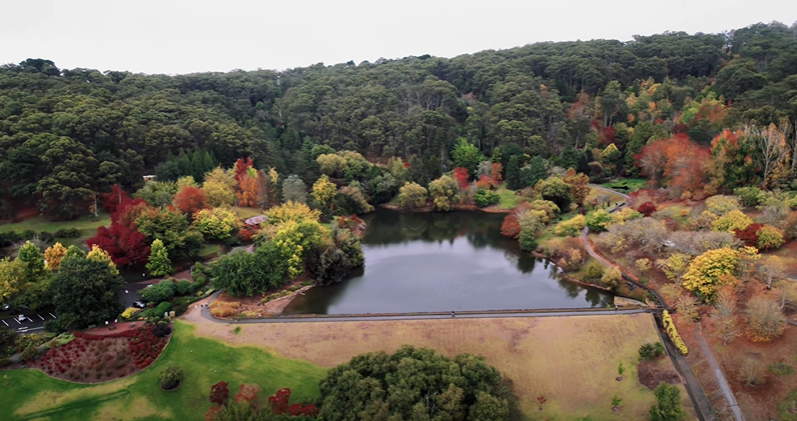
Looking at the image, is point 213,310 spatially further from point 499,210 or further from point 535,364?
point 499,210

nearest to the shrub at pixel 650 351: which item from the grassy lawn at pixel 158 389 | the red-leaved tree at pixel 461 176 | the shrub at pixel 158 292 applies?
the grassy lawn at pixel 158 389

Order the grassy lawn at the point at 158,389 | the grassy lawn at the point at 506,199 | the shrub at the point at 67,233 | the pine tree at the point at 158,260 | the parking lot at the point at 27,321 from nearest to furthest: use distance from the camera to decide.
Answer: the grassy lawn at the point at 158,389 → the parking lot at the point at 27,321 → the pine tree at the point at 158,260 → the shrub at the point at 67,233 → the grassy lawn at the point at 506,199

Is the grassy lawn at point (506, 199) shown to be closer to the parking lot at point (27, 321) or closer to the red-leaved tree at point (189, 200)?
the red-leaved tree at point (189, 200)

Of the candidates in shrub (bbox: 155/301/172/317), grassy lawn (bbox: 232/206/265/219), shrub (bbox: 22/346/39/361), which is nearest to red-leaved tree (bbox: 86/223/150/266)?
shrub (bbox: 155/301/172/317)

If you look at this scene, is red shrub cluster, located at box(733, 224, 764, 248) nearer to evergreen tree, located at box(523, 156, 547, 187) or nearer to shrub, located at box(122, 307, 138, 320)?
evergreen tree, located at box(523, 156, 547, 187)

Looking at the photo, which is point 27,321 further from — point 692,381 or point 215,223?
point 692,381

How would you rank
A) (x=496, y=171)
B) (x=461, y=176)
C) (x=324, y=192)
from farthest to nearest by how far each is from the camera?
(x=496, y=171) < (x=461, y=176) < (x=324, y=192)

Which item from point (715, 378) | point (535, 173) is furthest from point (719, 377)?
point (535, 173)
